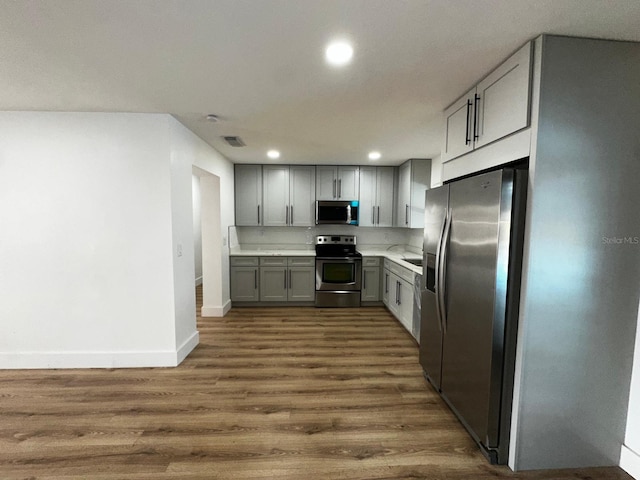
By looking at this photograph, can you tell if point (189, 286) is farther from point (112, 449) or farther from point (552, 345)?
point (552, 345)

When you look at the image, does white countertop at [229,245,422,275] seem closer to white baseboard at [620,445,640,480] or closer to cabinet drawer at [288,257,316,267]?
cabinet drawer at [288,257,316,267]

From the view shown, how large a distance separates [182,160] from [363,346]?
283 centimetres

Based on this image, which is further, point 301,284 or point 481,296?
point 301,284

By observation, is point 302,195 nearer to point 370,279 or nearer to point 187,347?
point 370,279

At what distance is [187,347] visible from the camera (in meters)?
2.96

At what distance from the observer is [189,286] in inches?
119

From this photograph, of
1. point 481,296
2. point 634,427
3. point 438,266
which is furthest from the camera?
point 438,266

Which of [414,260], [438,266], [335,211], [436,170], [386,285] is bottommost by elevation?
[386,285]

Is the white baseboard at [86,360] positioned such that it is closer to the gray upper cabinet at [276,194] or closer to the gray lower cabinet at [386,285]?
the gray upper cabinet at [276,194]

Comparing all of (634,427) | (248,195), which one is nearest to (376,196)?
(248,195)

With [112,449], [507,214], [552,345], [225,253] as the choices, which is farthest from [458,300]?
[225,253]

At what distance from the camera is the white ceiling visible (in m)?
1.27

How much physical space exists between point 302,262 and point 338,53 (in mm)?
3365

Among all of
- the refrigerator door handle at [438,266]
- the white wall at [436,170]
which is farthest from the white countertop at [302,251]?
the refrigerator door handle at [438,266]
